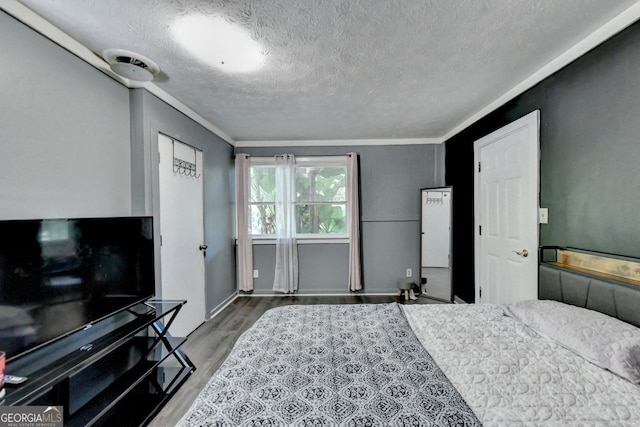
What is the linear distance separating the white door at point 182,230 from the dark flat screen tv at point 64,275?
2.06 feet

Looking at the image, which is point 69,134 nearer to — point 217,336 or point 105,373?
point 105,373

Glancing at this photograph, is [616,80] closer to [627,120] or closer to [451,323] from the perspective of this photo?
[627,120]

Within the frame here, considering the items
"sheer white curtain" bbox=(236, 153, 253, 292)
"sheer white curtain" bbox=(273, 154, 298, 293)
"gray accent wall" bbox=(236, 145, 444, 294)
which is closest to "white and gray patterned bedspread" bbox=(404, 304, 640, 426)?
"gray accent wall" bbox=(236, 145, 444, 294)

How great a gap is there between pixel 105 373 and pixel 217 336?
1.22m

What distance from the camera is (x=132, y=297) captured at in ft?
6.02

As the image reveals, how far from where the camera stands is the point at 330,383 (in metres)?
1.10

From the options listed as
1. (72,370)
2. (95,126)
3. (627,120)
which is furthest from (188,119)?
(627,120)

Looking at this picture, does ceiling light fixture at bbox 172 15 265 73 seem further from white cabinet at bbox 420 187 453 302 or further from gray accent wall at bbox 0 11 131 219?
white cabinet at bbox 420 187 453 302

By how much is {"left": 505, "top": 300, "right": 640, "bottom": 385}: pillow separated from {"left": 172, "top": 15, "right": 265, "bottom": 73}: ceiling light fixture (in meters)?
2.36

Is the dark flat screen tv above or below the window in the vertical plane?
below

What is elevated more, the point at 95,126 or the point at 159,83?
the point at 159,83

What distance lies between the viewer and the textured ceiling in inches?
55.4

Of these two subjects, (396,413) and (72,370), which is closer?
(396,413)

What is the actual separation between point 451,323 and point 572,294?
0.83 meters
